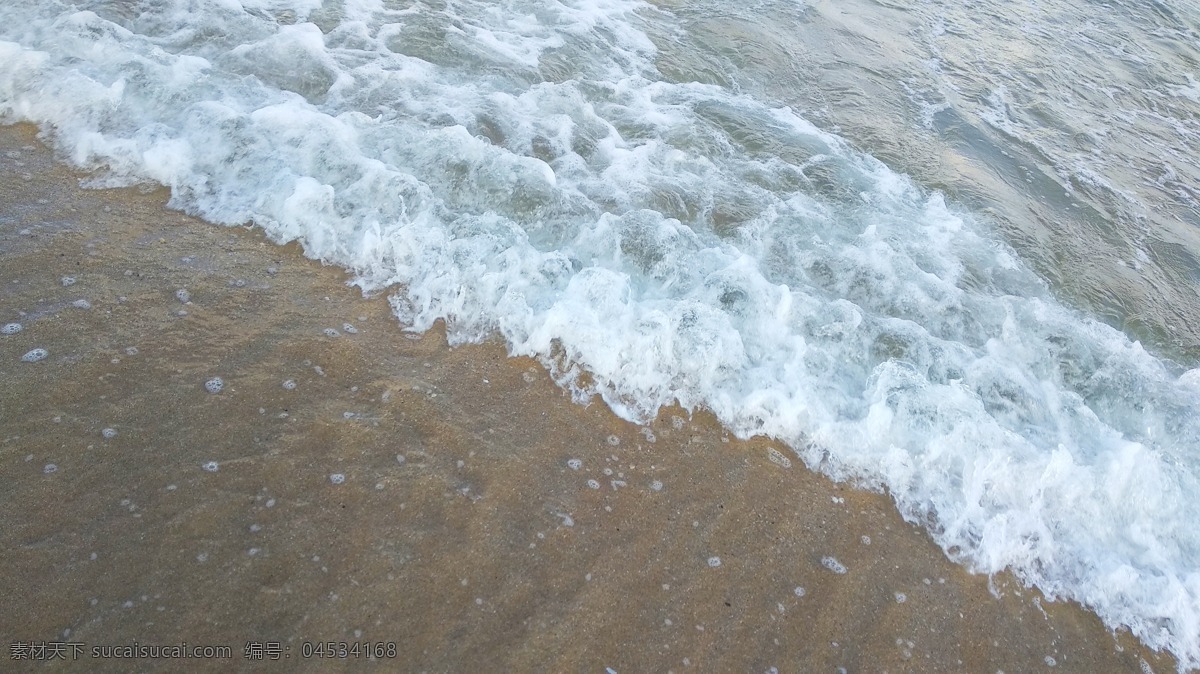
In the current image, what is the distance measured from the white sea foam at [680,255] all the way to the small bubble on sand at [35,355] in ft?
4.31

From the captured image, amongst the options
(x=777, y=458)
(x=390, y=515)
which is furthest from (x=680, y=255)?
(x=390, y=515)

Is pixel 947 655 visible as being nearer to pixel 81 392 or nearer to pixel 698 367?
pixel 698 367

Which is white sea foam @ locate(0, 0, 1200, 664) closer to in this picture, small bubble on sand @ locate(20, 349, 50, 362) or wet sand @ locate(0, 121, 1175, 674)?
wet sand @ locate(0, 121, 1175, 674)

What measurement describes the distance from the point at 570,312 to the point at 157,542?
7.15ft

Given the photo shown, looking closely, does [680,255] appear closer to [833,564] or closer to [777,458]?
[777,458]

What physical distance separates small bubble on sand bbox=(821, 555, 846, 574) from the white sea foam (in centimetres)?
54

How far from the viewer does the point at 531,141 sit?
5.51 meters

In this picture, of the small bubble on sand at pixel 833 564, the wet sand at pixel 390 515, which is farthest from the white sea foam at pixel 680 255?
the small bubble on sand at pixel 833 564

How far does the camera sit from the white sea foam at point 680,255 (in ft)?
11.9

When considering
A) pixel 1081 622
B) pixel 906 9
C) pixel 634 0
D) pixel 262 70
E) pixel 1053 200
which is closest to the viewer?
pixel 1081 622

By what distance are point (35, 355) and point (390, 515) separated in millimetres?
1842

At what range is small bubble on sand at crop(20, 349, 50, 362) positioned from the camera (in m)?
3.20

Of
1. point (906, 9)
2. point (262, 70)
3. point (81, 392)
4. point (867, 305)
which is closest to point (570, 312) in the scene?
point (867, 305)

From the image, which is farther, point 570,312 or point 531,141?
point 531,141
